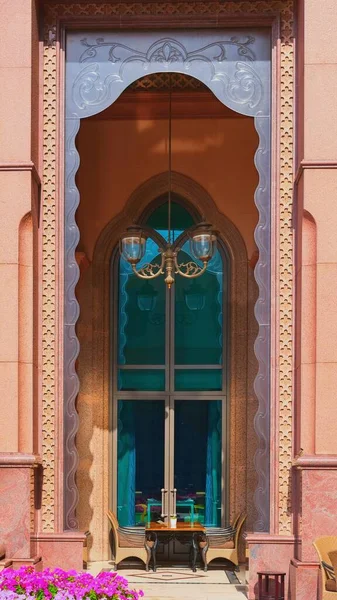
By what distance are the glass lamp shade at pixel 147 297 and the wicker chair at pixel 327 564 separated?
16.9 ft

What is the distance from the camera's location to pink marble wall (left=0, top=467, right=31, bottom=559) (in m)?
8.96

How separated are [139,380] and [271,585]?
4.45m

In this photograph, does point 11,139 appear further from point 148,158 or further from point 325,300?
point 148,158

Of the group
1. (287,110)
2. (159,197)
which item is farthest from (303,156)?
(159,197)

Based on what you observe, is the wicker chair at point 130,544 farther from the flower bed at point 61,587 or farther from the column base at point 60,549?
the flower bed at point 61,587

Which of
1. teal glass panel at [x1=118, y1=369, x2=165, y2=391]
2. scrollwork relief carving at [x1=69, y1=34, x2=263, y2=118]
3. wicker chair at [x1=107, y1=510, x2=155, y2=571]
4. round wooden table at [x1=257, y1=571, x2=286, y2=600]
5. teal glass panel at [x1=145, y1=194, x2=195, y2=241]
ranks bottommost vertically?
wicker chair at [x1=107, y1=510, x2=155, y2=571]

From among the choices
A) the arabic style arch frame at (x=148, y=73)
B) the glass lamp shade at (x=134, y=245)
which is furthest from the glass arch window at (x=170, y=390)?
the arabic style arch frame at (x=148, y=73)

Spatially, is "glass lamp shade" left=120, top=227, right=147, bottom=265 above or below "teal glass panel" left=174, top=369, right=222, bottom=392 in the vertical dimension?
above

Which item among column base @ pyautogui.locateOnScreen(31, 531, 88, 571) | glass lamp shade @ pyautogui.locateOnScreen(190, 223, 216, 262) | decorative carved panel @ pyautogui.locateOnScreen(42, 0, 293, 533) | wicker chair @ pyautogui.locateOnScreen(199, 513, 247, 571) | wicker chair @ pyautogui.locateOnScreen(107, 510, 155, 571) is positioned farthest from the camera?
wicker chair @ pyautogui.locateOnScreen(199, 513, 247, 571)

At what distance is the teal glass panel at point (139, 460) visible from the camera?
1294cm

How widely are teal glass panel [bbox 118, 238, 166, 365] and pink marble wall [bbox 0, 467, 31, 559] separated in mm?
4311

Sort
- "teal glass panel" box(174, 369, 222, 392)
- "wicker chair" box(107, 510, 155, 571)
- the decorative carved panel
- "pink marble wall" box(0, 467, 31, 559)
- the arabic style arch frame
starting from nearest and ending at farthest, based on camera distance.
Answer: "pink marble wall" box(0, 467, 31, 559) < the decorative carved panel < the arabic style arch frame < "wicker chair" box(107, 510, 155, 571) < "teal glass panel" box(174, 369, 222, 392)

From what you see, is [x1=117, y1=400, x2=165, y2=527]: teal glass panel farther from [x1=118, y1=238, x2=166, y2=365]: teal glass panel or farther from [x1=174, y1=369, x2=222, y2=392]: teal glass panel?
[x1=118, y1=238, x2=166, y2=365]: teal glass panel

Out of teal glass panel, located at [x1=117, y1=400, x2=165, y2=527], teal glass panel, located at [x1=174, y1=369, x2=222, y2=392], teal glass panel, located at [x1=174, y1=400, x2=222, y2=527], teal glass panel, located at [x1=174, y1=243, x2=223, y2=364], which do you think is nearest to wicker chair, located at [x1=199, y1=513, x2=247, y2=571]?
teal glass panel, located at [x1=174, y1=400, x2=222, y2=527]
